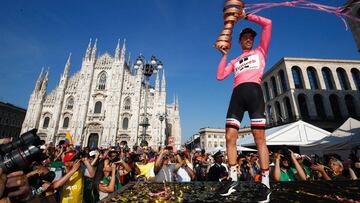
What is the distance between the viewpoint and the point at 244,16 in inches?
109

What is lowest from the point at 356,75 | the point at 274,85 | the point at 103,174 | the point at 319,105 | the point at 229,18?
the point at 103,174

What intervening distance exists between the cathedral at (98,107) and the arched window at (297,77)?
20704mm

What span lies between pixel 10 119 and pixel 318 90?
62.9 metres

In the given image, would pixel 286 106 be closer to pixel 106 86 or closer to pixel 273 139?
pixel 273 139

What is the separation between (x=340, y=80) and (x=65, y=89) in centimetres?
4613

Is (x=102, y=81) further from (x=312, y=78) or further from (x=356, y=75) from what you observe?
(x=356, y=75)

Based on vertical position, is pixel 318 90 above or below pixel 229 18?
above

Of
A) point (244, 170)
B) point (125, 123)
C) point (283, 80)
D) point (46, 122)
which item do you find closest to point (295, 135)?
point (244, 170)

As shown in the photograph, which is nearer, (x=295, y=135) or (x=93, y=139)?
(x=295, y=135)

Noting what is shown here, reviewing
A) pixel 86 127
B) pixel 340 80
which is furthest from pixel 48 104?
pixel 340 80

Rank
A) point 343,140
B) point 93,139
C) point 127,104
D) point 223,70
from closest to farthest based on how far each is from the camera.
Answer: point 223,70 < point 343,140 < point 93,139 < point 127,104

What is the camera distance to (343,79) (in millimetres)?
25438

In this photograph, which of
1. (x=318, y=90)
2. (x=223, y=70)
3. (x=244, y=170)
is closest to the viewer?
(x=223, y=70)

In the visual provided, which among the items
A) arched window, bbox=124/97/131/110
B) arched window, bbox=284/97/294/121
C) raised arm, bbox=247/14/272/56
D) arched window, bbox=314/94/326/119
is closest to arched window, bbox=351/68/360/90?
arched window, bbox=314/94/326/119
